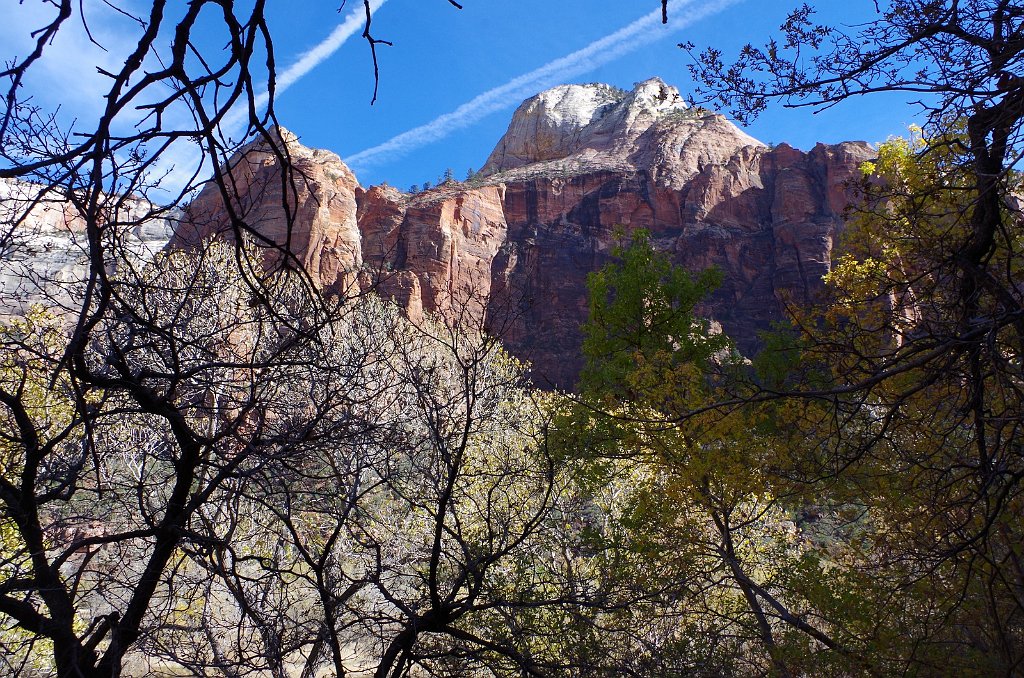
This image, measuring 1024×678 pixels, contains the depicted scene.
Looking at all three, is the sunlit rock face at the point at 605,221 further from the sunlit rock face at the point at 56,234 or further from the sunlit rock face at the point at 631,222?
the sunlit rock face at the point at 56,234

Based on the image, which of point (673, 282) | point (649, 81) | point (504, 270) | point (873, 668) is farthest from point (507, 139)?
point (873, 668)

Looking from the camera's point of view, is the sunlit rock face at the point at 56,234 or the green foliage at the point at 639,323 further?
the green foliage at the point at 639,323

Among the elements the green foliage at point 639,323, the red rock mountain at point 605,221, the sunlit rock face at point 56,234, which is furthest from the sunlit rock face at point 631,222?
the sunlit rock face at point 56,234

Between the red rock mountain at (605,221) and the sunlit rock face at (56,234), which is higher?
the red rock mountain at (605,221)

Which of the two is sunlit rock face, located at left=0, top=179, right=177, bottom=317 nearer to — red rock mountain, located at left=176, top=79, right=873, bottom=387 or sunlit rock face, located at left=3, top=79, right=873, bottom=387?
sunlit rock face, located at left=3, top=79, right=873, bottom=387

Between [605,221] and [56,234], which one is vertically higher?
[605,221]

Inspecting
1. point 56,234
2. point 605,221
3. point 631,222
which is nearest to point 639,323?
point 56,234

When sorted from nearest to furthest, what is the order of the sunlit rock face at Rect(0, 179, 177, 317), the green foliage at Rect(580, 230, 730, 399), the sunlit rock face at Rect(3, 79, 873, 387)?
1. the sunlit rock face at Rect(0, 179, 177, 317)
2. the green foliage at Rect(580, 230, 730, 399)
3. the sunlit rock face at Rect(3, 79, 873, 387)

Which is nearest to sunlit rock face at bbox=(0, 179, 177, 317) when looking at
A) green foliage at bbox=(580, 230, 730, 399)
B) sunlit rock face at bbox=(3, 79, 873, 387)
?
green foliage at bbox=(580, 230, 730, 399)

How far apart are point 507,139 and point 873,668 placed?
8140 cm

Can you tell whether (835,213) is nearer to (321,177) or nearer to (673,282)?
(321,177)

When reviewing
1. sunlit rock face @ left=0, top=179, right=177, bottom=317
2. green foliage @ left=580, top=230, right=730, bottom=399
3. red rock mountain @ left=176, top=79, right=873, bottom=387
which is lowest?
sunlit rock face @ left=0, top=179, right=177, bottom=317

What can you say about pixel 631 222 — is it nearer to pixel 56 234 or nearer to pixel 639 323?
pixel 639 323

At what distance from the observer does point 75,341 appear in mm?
949
